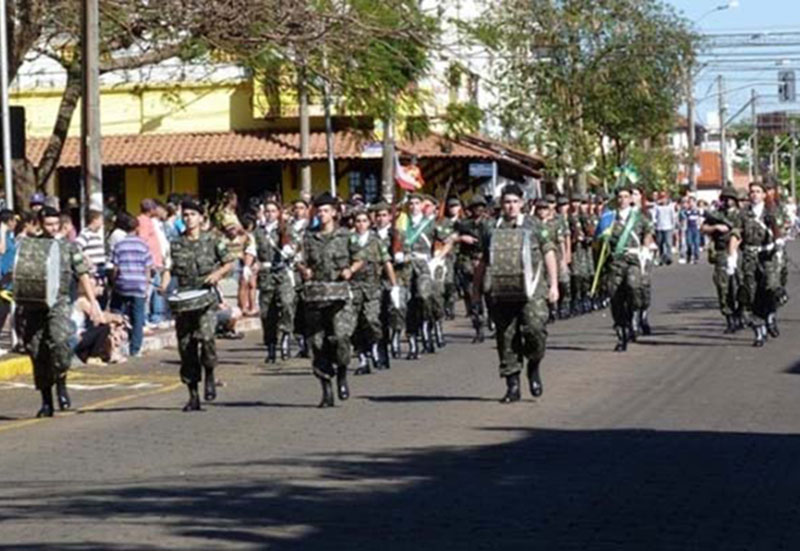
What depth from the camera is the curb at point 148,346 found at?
2311 centimetres

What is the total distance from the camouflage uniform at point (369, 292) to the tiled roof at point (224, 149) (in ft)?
89.8

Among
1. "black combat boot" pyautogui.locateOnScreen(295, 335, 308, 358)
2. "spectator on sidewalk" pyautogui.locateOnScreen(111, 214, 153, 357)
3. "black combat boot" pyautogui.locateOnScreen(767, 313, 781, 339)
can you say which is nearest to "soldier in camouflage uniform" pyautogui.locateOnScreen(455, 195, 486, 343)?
"black combat boot" pyautogui.locateOnScreen(295, 335, 308, 358)

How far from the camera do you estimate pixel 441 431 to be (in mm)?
15898

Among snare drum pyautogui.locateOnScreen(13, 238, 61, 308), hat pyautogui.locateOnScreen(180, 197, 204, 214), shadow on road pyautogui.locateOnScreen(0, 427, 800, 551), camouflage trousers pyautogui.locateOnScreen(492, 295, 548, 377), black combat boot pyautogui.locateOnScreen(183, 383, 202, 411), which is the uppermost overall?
hat pyautogui.locateOnScreen(180, 197, 204, 214)

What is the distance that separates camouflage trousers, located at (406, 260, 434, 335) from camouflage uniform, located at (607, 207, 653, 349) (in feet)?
7.05

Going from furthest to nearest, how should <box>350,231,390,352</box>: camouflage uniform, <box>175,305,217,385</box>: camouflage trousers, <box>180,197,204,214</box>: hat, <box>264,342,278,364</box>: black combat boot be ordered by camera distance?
<box>264,342,278,364</box>: black combat boot
<box>350,231,390,352</box>: camouflage uniform
<box>180,197,204,214</box>: hat
<box>175,305,217,385</box>: camouflage trousers

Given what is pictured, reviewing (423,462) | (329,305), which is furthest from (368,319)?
(423,462)

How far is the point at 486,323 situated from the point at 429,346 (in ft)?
12.8

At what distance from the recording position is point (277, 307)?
2425cm

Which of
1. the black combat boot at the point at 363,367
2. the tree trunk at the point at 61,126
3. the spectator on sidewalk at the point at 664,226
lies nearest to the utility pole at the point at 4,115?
the black combat boot at the point at 363,367

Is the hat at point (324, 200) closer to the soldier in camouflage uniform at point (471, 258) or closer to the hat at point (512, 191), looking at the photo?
the hat at point (512, 191)

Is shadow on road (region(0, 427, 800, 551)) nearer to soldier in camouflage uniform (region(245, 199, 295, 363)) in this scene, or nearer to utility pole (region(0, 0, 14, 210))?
soldier in camouflage uniform (region(245, 199, 295, 363))

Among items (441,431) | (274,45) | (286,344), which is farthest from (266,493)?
(274,45)

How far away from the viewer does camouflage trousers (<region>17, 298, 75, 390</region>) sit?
1791 centimetres
